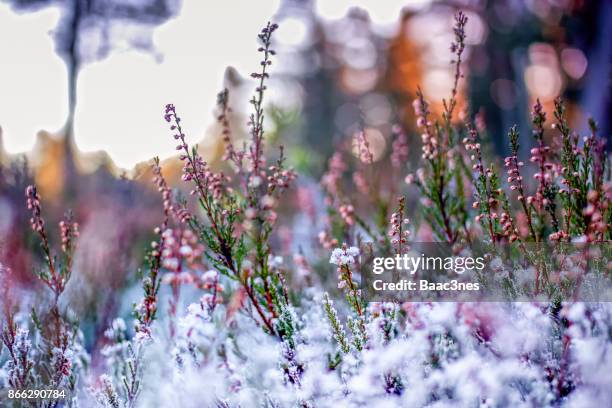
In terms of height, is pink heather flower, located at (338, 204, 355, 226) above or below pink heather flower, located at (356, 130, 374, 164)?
below

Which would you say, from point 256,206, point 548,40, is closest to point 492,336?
point 256,206

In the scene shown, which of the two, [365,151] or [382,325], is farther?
[365,151]

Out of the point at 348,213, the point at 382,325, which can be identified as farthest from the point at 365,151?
the point at 382,325

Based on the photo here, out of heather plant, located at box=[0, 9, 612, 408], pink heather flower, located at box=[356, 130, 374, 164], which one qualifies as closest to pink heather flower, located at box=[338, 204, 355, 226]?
heather plant, located at box=[0, 9, 612, 408]

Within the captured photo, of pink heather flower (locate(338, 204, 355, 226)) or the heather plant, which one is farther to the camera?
pink heather flower (locate(338, 204, 355, 226))

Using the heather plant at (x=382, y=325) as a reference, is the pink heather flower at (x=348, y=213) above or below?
above

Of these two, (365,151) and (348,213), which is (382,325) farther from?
(365,151)

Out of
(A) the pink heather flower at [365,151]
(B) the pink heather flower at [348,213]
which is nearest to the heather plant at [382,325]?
(B) the pink heather flower at [348,213]

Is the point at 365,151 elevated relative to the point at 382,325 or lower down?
elevated

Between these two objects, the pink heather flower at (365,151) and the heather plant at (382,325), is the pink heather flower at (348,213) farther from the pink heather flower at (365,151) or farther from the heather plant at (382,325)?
the pink heather flower at (365,151)

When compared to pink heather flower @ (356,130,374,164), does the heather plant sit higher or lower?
lower

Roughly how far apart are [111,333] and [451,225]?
2323mm

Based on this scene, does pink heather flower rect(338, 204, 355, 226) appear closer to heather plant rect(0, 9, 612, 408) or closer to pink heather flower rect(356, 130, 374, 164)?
heather plant rect(0, 9, 612, 408)

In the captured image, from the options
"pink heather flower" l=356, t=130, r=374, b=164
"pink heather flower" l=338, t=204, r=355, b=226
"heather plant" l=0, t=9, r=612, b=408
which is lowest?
"heather plant" l=0, t=9, r=612, b=408
